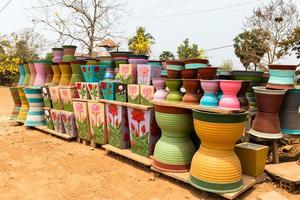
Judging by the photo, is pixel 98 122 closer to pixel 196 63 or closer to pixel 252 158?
pixel 196 63

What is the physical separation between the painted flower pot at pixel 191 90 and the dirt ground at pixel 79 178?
106cm

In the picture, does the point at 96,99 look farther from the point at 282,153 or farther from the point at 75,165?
the point at 282,153

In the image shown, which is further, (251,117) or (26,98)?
(26,98)

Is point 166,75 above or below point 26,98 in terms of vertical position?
above

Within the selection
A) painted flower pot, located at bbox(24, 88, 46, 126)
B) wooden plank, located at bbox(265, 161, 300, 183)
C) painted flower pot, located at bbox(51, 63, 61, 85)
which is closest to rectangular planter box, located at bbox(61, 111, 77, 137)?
painted flower pot, located at bbox(51, 63, 61, 85)

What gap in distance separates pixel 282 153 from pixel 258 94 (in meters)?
1.56

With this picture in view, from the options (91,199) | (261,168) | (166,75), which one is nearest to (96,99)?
(166,75)

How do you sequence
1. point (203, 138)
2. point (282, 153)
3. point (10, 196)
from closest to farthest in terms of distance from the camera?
point (203, 138), point (10, 196), point (282, 153)

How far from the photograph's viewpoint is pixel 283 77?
3.45 meters

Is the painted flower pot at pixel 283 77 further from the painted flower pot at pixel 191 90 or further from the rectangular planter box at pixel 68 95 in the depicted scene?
the rectangular planter box at pixel 68 95

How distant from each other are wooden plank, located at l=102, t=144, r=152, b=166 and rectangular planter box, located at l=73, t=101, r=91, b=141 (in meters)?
0.71

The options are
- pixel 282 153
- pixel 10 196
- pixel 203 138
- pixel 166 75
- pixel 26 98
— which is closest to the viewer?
pixel 203 138

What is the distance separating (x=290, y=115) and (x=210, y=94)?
44.8 inches

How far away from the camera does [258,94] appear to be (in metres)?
3.46
